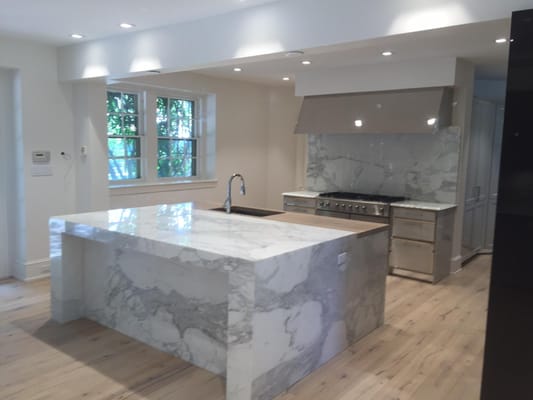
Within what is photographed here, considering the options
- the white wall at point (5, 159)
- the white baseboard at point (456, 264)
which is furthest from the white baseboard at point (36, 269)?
the white baseboard at point (456, 264)

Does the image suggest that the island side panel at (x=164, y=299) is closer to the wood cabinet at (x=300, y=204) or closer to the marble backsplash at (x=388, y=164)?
the wood cabinet at (x=300, y=204)

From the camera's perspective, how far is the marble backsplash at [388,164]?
5.28m

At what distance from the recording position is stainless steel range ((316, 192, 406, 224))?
16.9 ft

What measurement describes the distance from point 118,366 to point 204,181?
→ 3.67m

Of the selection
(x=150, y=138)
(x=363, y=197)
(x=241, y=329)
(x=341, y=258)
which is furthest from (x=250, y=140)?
(x=241, y=329)

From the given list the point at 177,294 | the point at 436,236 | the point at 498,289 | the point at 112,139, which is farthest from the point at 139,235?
the point at 436,236

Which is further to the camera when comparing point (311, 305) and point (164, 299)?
point (164, 299)

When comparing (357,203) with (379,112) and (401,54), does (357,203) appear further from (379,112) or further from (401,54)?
(401,54)

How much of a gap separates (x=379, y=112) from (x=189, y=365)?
3.56 meters

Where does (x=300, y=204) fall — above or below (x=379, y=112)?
below

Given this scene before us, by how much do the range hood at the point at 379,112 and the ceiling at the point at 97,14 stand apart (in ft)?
7.88

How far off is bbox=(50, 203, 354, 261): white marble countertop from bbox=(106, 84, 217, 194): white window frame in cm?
199

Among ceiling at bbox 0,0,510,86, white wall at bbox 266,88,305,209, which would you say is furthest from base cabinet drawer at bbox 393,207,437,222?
white wall at bbox 266,88,305,209

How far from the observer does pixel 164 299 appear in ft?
10.5
